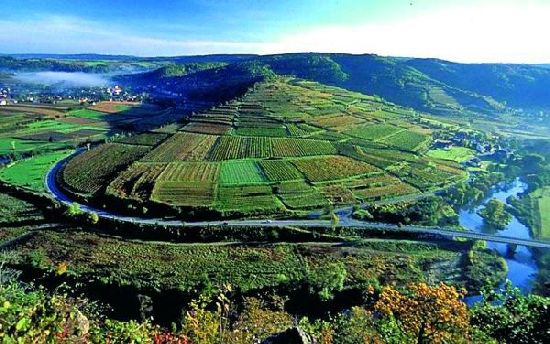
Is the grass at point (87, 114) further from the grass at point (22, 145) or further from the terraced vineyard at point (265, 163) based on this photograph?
the terraced vineyard at point (265, 163)

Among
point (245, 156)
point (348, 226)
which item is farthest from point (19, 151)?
point (348, 226)

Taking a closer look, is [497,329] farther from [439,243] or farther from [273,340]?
[439,243]

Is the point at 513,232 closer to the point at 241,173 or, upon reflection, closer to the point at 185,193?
the point at 241,173

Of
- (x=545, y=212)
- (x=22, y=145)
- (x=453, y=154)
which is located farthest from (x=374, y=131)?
(x=22, y=145)

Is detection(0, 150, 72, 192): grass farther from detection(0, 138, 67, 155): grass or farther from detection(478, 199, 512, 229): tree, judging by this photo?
detection(478, 199, 512, 229): tree

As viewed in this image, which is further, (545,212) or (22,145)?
(22,145)

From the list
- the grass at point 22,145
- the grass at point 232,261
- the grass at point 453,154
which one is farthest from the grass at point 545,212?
the grass at point 22,145

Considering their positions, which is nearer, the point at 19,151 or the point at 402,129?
the point at 19,151
